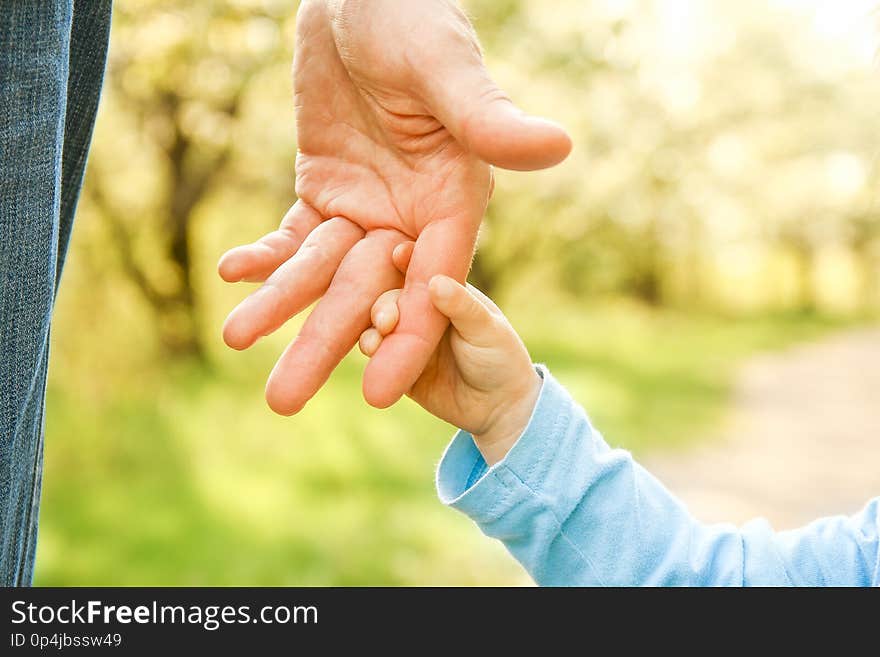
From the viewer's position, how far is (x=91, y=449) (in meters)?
4.95

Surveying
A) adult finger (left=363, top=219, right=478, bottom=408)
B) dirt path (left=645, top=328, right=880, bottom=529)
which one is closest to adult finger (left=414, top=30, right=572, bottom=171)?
adult finger (left=363, top=219, right=478, bottom=408)

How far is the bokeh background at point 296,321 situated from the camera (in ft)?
14.7

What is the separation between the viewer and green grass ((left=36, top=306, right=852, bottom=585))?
4.16 meters

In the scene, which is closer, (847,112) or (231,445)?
(231,445)

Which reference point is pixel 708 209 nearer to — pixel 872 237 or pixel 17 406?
pixel 872 237

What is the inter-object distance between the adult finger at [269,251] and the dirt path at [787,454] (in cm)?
422

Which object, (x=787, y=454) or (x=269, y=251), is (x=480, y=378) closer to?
(x=269, y=251)

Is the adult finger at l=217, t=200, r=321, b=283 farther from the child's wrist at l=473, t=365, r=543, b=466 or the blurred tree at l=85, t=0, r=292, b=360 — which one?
the blurred tree at l=85, t=0, r=292, b=360

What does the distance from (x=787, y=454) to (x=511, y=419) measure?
5.98 m

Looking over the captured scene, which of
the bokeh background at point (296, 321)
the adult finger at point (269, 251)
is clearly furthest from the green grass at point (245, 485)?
the adult finger at point (269, 251)

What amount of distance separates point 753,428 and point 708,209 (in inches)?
191

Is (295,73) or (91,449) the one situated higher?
(91,449)

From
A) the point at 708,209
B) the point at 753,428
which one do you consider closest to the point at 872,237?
the point at 708,209

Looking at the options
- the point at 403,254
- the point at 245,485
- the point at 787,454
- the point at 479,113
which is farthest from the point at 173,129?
the point at 479,113
